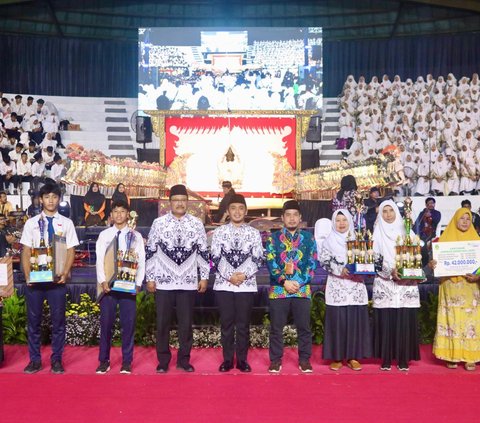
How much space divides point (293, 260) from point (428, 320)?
6.49 ft

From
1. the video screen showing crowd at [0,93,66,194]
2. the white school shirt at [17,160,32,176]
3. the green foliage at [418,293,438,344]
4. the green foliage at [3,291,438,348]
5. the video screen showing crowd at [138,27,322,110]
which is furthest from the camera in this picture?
the video screen showing crowd at [138,27,322,110]

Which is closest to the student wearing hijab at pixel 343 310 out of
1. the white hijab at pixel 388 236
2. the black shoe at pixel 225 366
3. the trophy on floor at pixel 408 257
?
the white hijab at pixel 388 236

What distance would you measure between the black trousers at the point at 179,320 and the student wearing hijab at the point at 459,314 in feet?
6.55

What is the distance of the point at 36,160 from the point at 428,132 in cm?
821

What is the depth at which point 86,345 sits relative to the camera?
6547 millimetres

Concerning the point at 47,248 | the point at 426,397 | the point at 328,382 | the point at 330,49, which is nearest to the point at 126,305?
the point at 47,248

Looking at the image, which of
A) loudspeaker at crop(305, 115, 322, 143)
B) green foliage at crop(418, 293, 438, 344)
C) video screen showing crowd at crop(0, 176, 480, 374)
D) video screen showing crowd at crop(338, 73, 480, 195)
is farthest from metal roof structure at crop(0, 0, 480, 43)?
video screen showing crowd at crop(0, 176, 480, 374)

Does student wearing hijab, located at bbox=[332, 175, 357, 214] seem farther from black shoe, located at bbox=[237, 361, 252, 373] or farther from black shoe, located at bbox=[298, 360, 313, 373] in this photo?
black shoe, located at bbox=[237, 361, 252, 373]

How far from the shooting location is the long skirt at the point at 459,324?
5.62 meters

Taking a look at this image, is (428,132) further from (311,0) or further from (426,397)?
(426,397)

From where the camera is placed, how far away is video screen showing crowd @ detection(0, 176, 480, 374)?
5.54 m

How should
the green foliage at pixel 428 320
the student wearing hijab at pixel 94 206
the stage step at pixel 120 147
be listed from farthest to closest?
the stage step at pixel 120 147 → the student wearing hijab at pixel 94 206 → the green foliage at pixel 428 320

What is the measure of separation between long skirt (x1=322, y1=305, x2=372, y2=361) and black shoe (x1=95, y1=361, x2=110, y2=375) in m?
1.72

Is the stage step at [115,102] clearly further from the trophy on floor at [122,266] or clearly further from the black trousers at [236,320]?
the black trousers at [236,320]
